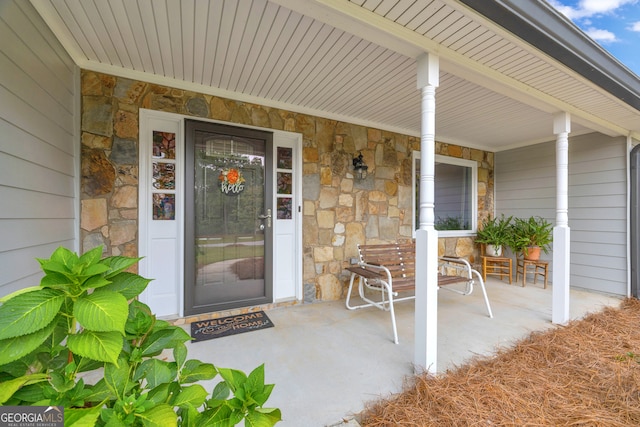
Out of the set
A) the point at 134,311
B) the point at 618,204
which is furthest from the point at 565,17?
the point at 618,204

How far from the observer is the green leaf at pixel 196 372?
0.71 meters

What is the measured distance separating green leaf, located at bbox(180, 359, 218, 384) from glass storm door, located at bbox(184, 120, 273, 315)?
2.07 m

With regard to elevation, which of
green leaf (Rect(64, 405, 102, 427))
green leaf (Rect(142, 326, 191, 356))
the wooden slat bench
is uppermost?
green leaf (Rect(142, 326, 191, 356))

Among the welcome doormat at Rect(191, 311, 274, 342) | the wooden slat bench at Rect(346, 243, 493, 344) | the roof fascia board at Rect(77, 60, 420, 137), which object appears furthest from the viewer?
the wooden slat bench at Rect(346, 243, 493, 344)

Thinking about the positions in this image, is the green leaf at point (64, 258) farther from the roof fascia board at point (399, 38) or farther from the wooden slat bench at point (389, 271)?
the wooden slat bench at point (389, 271)

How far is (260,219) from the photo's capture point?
300cm

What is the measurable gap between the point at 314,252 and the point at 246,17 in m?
2.36

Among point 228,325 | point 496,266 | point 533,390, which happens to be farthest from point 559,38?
point 496,266

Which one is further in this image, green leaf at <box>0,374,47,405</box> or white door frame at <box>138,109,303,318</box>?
white door frame at <box>138,109,303,318</box>

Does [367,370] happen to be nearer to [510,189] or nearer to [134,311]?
[134,311]

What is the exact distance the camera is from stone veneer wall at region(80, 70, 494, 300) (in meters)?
2.29

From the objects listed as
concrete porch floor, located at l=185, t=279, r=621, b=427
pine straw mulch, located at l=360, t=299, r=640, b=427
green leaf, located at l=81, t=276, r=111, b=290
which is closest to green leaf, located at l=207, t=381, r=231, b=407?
green leaf, located at l=81, t=276, r=111, b=290

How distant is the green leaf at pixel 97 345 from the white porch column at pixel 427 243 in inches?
66.9

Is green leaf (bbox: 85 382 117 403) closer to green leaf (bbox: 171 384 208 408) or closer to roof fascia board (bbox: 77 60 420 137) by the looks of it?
green leaf (bbox: 171 384 208 408)
